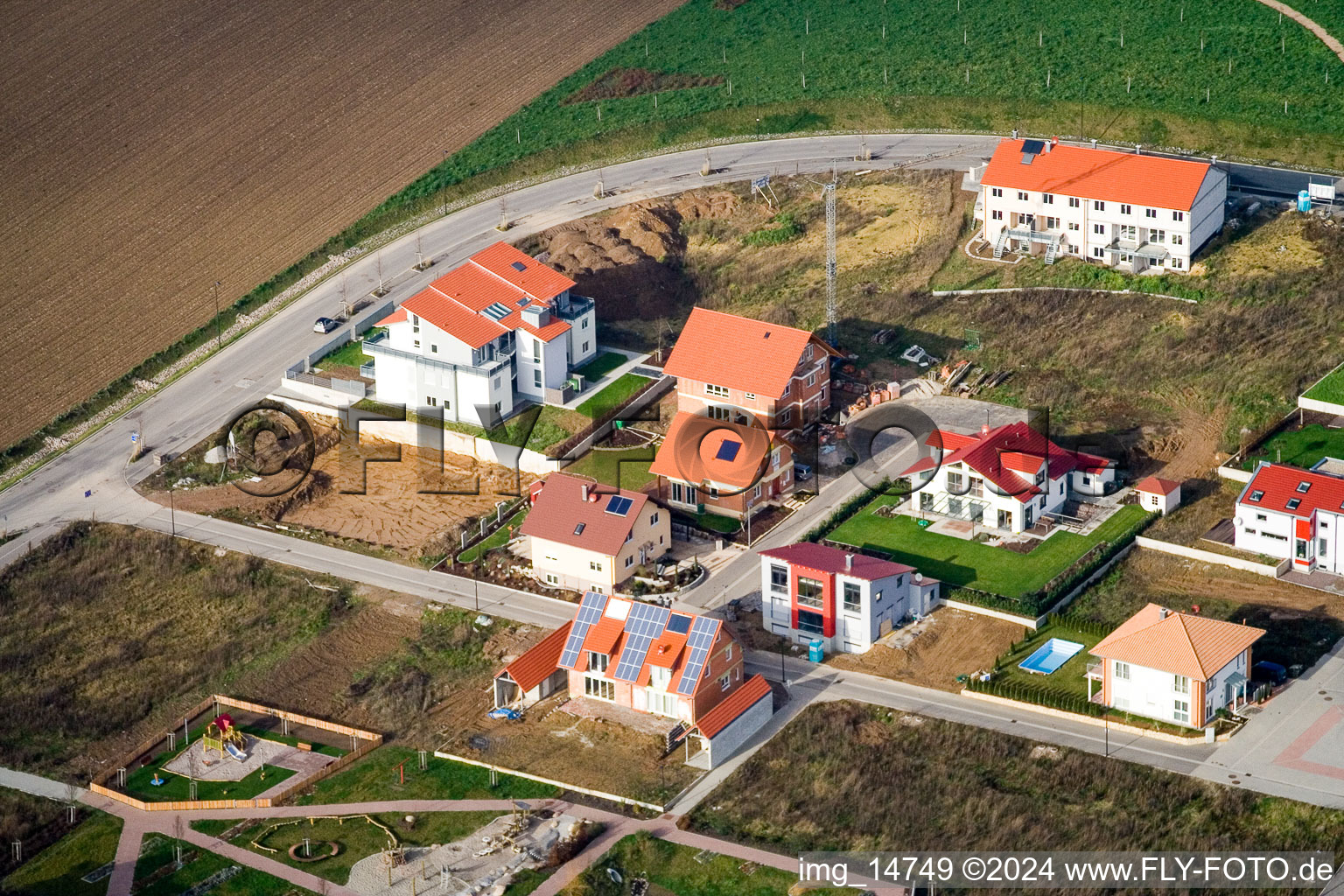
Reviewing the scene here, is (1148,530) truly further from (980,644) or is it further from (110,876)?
(110,876)

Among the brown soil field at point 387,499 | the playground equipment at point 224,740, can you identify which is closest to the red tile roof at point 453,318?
the brown soil field at point 387,499

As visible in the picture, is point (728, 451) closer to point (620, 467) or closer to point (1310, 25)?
point (620, 467)

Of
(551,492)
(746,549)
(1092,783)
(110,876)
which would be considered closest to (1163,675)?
(1092,783)

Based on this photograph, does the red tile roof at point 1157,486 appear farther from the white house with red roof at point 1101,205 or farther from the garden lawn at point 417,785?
the garden lawn at point 417,785

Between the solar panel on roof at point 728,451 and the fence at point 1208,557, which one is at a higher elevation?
the solar panel on roof at point 728,451

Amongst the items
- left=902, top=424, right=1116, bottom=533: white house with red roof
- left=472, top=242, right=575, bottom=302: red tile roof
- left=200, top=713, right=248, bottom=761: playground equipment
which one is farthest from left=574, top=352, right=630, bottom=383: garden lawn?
left=200, top=713, right=248, bottom=761: playground equipment

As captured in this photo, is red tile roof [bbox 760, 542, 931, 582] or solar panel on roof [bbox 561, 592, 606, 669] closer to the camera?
solar panel on roof [bbox 561, 592, 606, 669]

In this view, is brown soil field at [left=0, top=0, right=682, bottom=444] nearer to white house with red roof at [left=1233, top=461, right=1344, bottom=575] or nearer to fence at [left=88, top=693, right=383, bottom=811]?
fence at [left=88, top=693, right=383, bottom=811]
